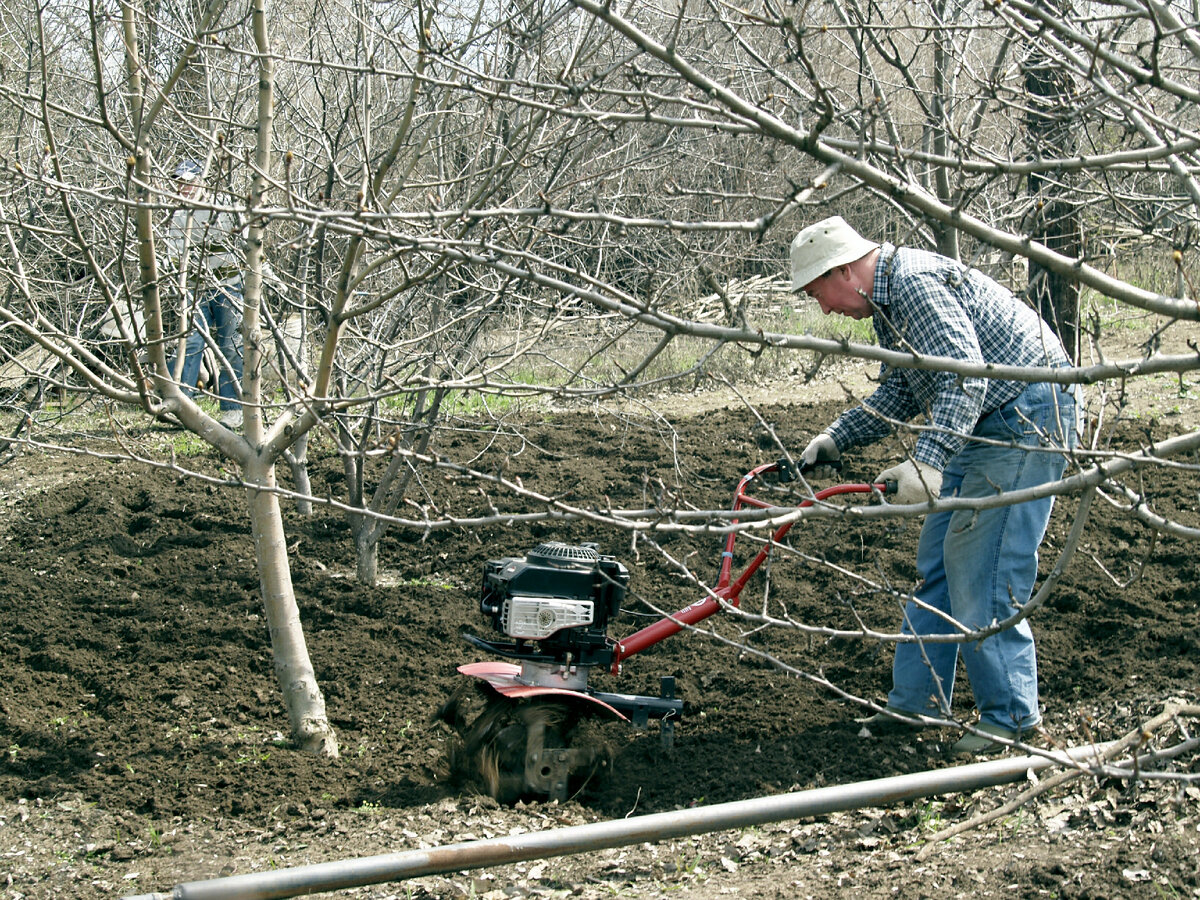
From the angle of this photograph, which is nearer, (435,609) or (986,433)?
(986,433)

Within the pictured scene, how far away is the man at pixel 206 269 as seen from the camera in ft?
12.9

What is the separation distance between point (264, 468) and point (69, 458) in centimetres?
578

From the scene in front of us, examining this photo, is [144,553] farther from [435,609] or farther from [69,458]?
[69,458]

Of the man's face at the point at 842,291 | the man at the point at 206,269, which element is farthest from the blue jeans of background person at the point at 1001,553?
the man at the point at 206,269

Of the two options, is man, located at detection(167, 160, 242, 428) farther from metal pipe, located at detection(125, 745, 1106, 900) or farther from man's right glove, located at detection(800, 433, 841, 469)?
man's right glove, located at detection(800, 433, 841, 469)

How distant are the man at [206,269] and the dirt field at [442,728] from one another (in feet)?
3.63

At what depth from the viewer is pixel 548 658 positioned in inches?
158

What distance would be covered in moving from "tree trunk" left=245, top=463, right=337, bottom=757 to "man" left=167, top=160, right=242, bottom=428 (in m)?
0.44

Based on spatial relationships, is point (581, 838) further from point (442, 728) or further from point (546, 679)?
point (442, 728)

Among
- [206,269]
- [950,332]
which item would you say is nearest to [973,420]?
[950,332]

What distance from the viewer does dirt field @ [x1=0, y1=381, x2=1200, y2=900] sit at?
11.1 feet

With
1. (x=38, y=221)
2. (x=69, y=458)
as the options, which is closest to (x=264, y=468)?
(x=38, y=221)

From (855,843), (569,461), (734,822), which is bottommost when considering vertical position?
(855,843)

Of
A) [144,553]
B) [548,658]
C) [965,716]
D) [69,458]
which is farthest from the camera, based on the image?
[69,458]
